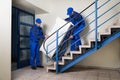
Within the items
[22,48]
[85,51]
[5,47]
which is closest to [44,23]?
[22,48]

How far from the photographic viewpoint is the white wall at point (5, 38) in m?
3.08

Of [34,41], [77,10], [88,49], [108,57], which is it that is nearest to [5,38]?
[34,41]

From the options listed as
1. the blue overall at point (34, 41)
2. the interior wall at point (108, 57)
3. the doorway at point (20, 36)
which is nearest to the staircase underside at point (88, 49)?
the blue overall at point (34, 41)

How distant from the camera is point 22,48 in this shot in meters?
5.00

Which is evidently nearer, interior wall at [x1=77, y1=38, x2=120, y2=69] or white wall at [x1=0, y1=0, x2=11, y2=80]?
white wall at [x1=0, y1=0, x2=11, y2=80]

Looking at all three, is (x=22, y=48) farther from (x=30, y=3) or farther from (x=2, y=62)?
(x=2, y=62)

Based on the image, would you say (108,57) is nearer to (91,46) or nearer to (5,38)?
(91,46)

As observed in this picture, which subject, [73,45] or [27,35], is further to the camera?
[27,35]

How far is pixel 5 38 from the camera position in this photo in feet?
10.3

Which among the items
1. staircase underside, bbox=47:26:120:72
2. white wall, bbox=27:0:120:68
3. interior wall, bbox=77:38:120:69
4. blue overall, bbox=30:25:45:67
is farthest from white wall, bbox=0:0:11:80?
interior wall, bbox=77:38:120:69

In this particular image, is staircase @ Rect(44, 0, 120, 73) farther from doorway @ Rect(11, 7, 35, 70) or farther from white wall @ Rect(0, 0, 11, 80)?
white wall @ Rect(0, 0, 11, 80)

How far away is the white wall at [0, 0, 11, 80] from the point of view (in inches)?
121

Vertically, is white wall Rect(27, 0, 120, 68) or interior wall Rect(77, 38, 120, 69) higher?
white wall Rect(27, 0, 120, 68)

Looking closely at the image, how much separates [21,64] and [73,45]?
1901 mm
